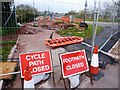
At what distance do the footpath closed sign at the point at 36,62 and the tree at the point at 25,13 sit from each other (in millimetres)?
3437

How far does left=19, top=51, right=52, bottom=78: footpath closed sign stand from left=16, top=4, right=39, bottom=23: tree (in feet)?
11.3

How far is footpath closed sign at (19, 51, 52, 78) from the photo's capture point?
149 inches

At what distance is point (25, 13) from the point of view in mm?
7527

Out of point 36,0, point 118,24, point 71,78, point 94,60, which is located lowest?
point 71,78

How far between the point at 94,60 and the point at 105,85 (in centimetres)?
75

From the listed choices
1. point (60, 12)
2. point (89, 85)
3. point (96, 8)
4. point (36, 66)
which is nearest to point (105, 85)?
point (89, 85)

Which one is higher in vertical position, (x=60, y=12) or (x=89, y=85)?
(x=60, y=12)

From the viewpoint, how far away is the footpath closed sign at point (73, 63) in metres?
3.93

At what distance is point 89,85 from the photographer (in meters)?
4.31

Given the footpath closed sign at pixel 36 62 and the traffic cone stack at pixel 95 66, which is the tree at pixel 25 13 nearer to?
the footpath closed sign at pixel 36 62

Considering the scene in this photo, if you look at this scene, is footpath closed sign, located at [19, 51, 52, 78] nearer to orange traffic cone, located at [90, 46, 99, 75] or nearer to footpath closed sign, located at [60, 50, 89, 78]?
footpath closed sign, located at [60, 50, 89, 78]

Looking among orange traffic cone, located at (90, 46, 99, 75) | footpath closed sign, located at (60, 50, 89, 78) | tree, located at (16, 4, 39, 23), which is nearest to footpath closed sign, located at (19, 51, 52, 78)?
footpath closed sign, located at (60, 50, 89, 78)

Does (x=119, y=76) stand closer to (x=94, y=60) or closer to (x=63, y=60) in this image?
(x=94, y=60)

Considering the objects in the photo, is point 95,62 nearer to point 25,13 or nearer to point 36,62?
point 36,62
